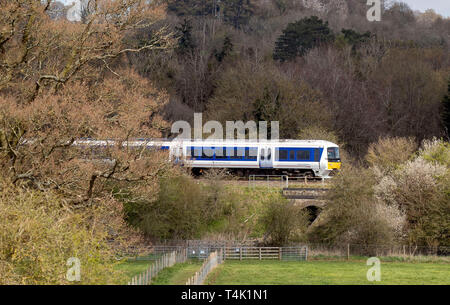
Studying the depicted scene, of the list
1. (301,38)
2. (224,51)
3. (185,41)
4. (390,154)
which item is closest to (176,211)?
(390,154)

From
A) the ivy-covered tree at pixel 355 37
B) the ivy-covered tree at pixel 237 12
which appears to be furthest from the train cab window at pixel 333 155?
the ivy-covered tree at pixel 237 12

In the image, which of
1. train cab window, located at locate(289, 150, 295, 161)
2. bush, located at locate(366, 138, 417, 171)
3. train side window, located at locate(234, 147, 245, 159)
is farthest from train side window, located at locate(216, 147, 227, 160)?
bush, located at locate(366, 138, 417, 171)

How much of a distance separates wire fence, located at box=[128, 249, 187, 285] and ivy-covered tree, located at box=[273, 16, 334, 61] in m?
58.2

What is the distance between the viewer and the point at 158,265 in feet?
89.5

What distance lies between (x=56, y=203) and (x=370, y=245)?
21559mm

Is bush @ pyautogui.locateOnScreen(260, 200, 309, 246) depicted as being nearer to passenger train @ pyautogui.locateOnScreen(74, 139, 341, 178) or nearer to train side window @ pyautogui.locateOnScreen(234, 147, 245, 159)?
passenger train @ pyautogui.locateOnScreen(74, 139, 341, 178)

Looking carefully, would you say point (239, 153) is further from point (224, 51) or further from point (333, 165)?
point (224, 51)

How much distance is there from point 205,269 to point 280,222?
12371 mm

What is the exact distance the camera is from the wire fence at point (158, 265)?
70.7 feet

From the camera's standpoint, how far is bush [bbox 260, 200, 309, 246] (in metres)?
37.0

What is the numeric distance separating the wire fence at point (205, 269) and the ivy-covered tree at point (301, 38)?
5767 cm

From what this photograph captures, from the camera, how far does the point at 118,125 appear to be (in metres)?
23.6
